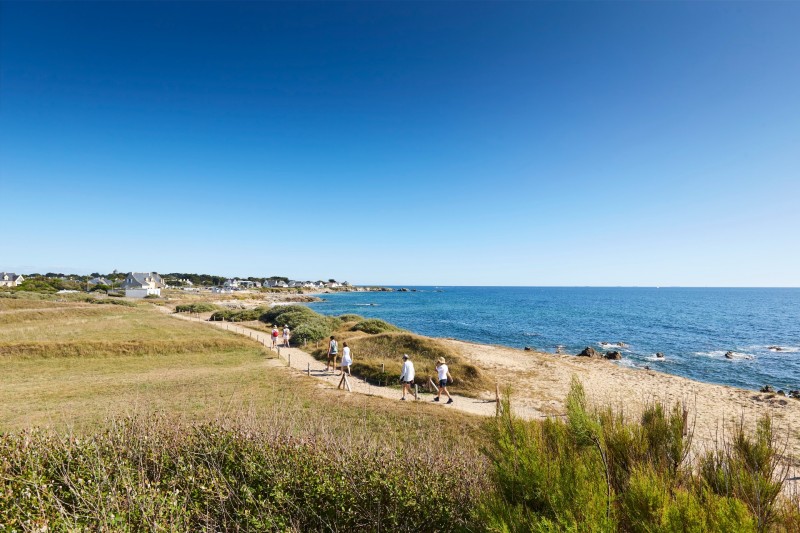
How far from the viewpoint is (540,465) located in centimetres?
372

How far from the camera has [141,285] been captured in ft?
315

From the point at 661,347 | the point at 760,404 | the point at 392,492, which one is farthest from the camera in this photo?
the point at 661,347

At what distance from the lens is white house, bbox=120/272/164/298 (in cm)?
9106

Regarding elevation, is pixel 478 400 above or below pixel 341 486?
below

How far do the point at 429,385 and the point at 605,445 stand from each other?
14.8 metres

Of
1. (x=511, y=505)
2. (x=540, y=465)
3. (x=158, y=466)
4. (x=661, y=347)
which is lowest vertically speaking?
(x=661, y=347)

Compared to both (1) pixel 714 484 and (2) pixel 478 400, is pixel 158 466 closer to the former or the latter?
(1) pixel 714 484

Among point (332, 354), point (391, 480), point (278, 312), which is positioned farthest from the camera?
point (278, 312)

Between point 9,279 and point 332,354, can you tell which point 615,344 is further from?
point 9,279

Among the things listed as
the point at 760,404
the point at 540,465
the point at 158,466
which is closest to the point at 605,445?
the point at 540,465

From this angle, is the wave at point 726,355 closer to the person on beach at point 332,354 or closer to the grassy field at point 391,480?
the person on beach at point 332,354

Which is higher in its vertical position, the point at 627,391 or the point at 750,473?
the point at 750,473

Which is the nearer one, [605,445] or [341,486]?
[605,445]

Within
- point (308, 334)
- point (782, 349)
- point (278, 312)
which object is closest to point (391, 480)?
point (308, 334)
